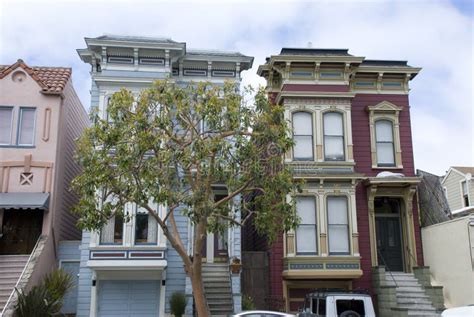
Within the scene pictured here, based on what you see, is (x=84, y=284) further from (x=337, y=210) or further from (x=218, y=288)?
(x=337, y=210)

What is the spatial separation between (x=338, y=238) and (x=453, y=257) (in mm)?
4300

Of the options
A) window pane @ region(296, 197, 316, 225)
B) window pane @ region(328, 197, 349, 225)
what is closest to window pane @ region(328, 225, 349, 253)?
window pane @ region(328, 197, 349, 225)

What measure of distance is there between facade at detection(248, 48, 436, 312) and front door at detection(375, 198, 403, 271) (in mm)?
42

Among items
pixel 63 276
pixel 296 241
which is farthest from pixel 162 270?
pixel 296 241

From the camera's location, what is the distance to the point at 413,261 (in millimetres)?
22609

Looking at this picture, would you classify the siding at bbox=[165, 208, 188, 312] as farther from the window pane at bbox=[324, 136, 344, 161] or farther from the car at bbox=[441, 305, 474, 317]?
the car at bbox=[441, 305, 474, 317]

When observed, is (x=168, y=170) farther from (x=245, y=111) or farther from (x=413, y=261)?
(x=413, y=261)

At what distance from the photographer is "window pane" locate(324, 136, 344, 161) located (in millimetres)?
22609

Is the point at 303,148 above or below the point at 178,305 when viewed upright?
above

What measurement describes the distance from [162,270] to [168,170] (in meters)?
6.54

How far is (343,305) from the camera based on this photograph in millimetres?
16016

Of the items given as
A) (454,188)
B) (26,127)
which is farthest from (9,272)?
(454,188)

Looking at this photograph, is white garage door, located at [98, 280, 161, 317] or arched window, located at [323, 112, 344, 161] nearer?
white garage door, located at [98, 280, 161, 317]

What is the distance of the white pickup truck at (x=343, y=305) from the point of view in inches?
623
